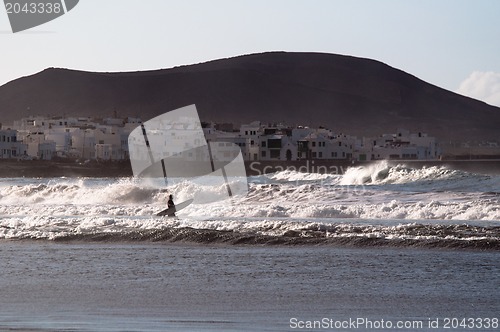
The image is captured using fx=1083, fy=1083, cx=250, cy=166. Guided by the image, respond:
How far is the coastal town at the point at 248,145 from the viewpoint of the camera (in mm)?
121375

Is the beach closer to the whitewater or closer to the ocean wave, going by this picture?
the ocean wave

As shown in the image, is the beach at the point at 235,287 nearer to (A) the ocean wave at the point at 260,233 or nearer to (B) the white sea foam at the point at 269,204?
(A) the ocean wave at the point at 260,233

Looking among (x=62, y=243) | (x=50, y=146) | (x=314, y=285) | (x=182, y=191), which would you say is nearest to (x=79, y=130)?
(x=50, y=146)

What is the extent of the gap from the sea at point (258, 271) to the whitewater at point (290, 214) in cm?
8

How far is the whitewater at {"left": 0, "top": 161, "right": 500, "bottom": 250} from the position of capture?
24.4 meters

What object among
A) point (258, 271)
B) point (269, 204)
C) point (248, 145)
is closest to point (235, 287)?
point (258, 271)

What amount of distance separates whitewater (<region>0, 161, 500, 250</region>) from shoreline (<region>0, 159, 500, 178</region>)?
4429 centimetres

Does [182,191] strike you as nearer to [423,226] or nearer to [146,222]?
[146,222]

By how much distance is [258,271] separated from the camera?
18.4 m

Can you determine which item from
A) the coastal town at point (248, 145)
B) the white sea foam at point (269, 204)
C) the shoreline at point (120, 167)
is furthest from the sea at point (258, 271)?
the coastal town at point (248, 145)

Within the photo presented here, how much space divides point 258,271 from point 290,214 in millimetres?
14903

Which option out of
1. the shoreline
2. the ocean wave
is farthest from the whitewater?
the shoreline

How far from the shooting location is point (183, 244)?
24.0 metres

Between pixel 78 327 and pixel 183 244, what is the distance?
37.0 feet
